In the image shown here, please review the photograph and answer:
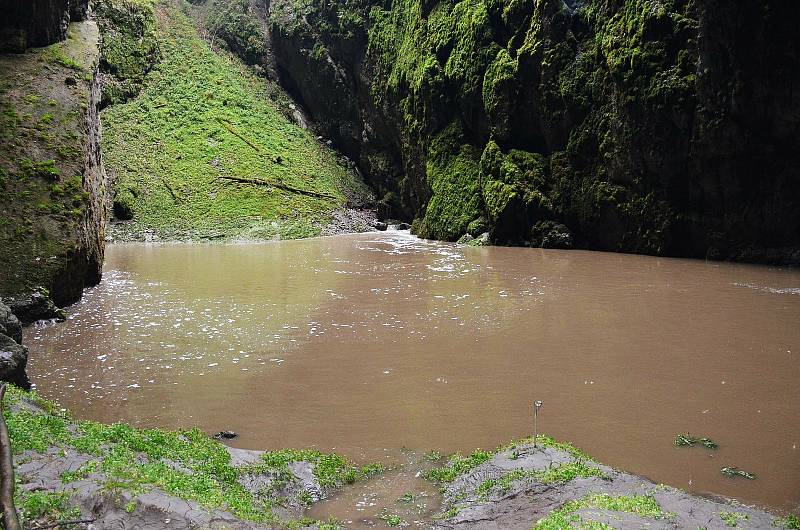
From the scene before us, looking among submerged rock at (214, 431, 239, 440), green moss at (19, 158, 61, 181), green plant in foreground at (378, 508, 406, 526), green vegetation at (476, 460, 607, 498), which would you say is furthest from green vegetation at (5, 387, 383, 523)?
green moss at (19, 158, 61, 181)

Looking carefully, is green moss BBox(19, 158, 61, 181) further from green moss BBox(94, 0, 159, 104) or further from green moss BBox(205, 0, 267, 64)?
green moss BBox(205, 0, 267, 64)

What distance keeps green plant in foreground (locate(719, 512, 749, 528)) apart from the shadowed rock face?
22.6m

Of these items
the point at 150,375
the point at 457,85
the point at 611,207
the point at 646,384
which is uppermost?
the point at 457,85

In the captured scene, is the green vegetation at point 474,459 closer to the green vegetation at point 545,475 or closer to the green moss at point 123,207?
the green vegetation at point 545,475

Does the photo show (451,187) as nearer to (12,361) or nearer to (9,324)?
(9,324)

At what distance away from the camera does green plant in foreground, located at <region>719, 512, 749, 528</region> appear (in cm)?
480

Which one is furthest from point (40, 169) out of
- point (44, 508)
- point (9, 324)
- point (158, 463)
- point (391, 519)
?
point (391, 519)

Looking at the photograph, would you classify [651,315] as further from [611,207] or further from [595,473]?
[611,207]

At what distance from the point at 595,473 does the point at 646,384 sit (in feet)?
13.7

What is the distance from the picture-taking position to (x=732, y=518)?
4.89m

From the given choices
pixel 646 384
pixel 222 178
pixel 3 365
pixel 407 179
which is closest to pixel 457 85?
pixel 407 179

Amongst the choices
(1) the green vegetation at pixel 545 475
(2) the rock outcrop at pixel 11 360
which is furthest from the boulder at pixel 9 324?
(1) the green vegetation at pixel 545 475

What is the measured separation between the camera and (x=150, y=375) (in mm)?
10391

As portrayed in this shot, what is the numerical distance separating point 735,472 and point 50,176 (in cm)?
1663
